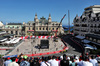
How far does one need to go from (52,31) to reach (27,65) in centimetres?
6812

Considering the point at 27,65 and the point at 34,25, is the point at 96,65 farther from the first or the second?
the point at 34,25

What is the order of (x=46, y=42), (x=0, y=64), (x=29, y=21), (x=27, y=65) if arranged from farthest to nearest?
1. (x=29, y=21)
2. (x=46, y=42)
3. (x=27, y=65)
4. (x=0, y=64)

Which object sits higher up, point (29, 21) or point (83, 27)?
point (29, 21)

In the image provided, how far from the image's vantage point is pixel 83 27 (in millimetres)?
54875

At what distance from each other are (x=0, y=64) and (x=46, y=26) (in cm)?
7218

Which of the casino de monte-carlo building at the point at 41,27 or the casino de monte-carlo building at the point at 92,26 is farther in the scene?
the casino de monte-carlo building at the point at 41,27

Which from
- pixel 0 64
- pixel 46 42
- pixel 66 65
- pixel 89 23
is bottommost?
pixel 46 42

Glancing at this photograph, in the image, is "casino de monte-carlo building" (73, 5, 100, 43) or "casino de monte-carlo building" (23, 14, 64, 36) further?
"casino de monte-carlo building" (23, 14, 64, 36)

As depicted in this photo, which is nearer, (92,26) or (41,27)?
(92,26)

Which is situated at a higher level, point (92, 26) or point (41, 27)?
point (92, 26)

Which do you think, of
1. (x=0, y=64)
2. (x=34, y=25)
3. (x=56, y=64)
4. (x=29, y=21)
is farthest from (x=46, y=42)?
(x=29, y=21)

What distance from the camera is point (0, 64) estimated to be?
20.8ft

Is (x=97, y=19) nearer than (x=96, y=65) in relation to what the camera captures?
No

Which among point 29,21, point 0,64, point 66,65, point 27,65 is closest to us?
point 0,64
